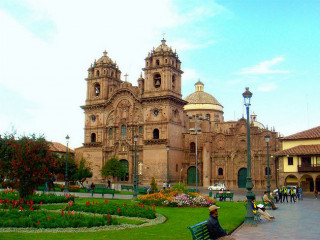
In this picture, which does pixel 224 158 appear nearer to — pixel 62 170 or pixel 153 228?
pixel 62 170

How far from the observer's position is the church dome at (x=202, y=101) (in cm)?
7144

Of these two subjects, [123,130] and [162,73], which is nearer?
[162,73]

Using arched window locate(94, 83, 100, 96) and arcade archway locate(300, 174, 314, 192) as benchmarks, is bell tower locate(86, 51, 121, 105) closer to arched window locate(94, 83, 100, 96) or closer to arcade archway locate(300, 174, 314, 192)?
arched window locate(94, 83, 100, 96)

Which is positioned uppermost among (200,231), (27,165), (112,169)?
(27,165)

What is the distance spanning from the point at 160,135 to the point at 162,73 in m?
9.03

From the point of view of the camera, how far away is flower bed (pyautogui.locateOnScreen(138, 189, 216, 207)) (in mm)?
22344

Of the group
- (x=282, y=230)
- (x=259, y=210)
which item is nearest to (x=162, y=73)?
(x=259, y=210)

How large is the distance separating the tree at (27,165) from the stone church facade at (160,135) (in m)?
32.9

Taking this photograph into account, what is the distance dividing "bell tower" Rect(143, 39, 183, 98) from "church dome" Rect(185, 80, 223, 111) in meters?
15.8

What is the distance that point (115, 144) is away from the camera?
187 ft

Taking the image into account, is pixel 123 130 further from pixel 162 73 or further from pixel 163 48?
pixel 163 48

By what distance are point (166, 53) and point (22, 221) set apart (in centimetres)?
4365

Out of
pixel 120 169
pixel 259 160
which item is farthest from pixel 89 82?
pixel 259 160

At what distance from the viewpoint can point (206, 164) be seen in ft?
180
